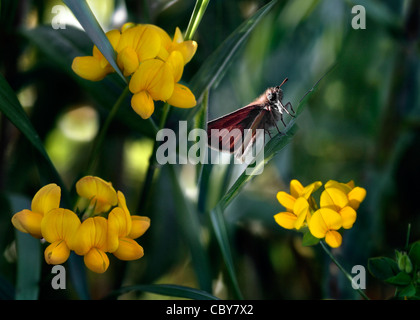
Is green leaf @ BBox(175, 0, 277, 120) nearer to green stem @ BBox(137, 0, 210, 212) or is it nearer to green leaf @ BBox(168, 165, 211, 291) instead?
green stem @ BBox(137, 0, 210, 212)

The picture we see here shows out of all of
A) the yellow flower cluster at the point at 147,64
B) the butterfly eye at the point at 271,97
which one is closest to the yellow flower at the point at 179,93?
the yellow flower cluster at the point at 147,64

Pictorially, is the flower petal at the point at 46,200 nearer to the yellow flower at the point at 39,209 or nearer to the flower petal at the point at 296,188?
the yellow flower at the point at 39,209

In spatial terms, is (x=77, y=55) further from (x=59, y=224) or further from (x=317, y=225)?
(x=317, y=225)

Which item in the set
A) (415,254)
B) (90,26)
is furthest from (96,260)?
(415,254)
